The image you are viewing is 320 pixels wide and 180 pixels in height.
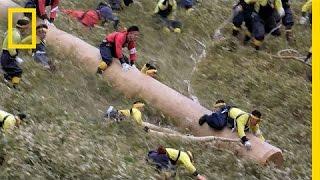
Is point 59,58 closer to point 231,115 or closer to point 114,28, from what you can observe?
point 114,28

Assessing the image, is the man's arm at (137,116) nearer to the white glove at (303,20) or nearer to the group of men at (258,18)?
the group of men at (258,18)

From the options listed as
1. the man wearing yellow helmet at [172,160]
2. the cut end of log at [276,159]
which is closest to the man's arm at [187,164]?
the man wearing yellow helmet at [172,160]

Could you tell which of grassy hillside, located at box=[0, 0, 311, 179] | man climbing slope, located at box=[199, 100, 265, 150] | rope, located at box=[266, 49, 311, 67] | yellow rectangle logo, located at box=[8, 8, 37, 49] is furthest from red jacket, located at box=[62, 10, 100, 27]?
man climbing slope, located at box=[199, 100, 265, 150]

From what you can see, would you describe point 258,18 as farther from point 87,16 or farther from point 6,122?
point 6,122

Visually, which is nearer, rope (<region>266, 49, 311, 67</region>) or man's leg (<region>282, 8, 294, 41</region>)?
rope (<region>266, 49, 311, 67</region>)

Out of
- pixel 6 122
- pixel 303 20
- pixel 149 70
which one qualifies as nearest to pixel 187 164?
pixel 6 122

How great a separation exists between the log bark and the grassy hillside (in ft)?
0.65

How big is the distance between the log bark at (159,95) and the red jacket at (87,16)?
2.33 m

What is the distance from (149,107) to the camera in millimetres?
11938

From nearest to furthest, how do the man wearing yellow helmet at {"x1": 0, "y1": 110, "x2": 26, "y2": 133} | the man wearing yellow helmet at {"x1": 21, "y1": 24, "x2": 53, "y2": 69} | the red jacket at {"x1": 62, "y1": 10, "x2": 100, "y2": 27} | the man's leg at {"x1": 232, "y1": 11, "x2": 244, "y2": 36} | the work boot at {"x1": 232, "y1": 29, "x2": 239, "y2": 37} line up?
the man wearing yellow helmet at {"x1": 0, "y1": 110, "x2": 26, "y2": 133}, the man wearing yellow helmet at {"x1": 21, "y1": 24, "x2": 53, "y2": 69}, the red jacket at {"x1": 62, "y1": 10, "x2": 100, "y2": 27}, the man's leg at {"x1": 232, "y1": 11, "x2": 244, "y2": 36}, the work boot at {"x1": 232, "y1": 29, "x2": 239, "y2": 37}

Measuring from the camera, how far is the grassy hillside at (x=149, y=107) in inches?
329

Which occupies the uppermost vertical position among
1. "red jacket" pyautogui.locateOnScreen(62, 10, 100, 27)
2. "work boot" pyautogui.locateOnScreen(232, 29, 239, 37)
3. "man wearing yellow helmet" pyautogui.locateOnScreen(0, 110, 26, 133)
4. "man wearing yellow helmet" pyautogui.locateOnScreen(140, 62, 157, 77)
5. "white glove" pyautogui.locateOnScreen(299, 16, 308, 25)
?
"man wearing yellow helmet" pyautogui.locateOnScreen(0, 110, 26, 133)

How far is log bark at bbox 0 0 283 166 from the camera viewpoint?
10.4 meters

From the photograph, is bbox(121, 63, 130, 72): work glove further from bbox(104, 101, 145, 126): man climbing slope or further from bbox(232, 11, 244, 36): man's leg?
bbox(232, 11, 244, 36): man's leg
